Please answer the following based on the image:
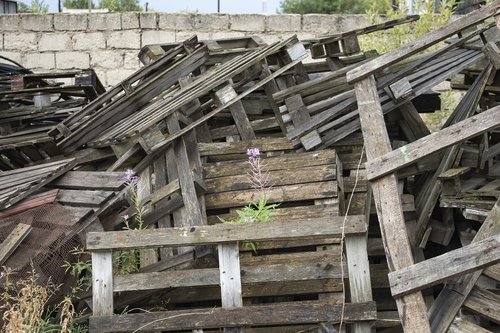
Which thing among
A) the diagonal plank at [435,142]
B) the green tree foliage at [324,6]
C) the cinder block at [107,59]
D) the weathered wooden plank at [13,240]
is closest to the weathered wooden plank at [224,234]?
the diagonal plank at [435,142]

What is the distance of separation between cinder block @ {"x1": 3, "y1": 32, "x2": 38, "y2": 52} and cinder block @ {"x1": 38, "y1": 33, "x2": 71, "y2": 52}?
108mm

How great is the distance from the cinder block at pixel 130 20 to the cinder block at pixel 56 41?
2.70 ft

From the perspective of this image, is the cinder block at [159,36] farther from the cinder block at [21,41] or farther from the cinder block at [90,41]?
the cinder block at [21,41]

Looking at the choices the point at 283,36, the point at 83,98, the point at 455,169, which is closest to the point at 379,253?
the point at 455,169

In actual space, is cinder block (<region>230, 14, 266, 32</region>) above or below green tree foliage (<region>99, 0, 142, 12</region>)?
below

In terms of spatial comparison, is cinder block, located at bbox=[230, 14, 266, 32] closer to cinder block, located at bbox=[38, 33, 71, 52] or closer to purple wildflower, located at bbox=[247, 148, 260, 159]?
cinder block, located at bbox=[38, 33, 71, 52]

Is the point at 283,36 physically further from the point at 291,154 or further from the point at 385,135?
the point at 385,135

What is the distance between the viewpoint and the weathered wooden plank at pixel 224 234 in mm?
4367

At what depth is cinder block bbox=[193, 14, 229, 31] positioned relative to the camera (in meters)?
9.80

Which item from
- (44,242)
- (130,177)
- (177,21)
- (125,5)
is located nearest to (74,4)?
(125,5)

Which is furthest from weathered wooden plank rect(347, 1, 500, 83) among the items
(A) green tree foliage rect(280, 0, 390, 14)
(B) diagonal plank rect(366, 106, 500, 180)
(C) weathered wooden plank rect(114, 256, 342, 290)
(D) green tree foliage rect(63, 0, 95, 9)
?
(D) green tree foliage rect(63, 0, 95, 9)

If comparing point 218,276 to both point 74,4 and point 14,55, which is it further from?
point 74,4

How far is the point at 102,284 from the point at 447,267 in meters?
2.05

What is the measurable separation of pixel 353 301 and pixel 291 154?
1.63 metres
